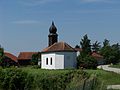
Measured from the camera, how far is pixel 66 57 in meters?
75.8

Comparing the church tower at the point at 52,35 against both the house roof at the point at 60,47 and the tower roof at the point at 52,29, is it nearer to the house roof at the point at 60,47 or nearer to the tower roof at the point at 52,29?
the tower roof at the point at 52,29

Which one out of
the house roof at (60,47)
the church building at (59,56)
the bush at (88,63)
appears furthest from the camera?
the house roof at (60,47)

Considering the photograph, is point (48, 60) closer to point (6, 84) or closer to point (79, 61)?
point (79, 61)

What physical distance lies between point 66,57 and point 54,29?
11780 mm

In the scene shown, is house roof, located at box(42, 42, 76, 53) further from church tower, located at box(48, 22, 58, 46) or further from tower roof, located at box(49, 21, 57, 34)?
tower roof, located at box(49, 21, 57, 34)

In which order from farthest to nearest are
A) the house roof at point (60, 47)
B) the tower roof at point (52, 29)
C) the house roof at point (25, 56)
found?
1. the house roof at point (25, 56)
2. the tower roof at point (52, 29)
3. the house roof at point (60, 47)

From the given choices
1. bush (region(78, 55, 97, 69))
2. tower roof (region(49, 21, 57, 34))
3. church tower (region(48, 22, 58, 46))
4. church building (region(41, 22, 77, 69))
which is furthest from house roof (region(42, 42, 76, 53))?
tower roof (region(49, 21, 57, 34))

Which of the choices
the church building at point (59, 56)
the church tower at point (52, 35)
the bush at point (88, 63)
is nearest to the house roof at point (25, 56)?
the church tower at point (52, 35)

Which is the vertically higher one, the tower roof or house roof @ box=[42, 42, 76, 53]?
the tower roof

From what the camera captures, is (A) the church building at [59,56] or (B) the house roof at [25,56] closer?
(A) the church building at [59,56]

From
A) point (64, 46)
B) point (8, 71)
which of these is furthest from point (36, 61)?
point (8, 71)

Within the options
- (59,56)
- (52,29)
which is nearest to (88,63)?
(59,56)

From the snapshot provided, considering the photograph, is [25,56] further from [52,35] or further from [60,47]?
[60,47]

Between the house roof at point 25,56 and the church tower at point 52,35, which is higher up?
the church tower at point 52,35
